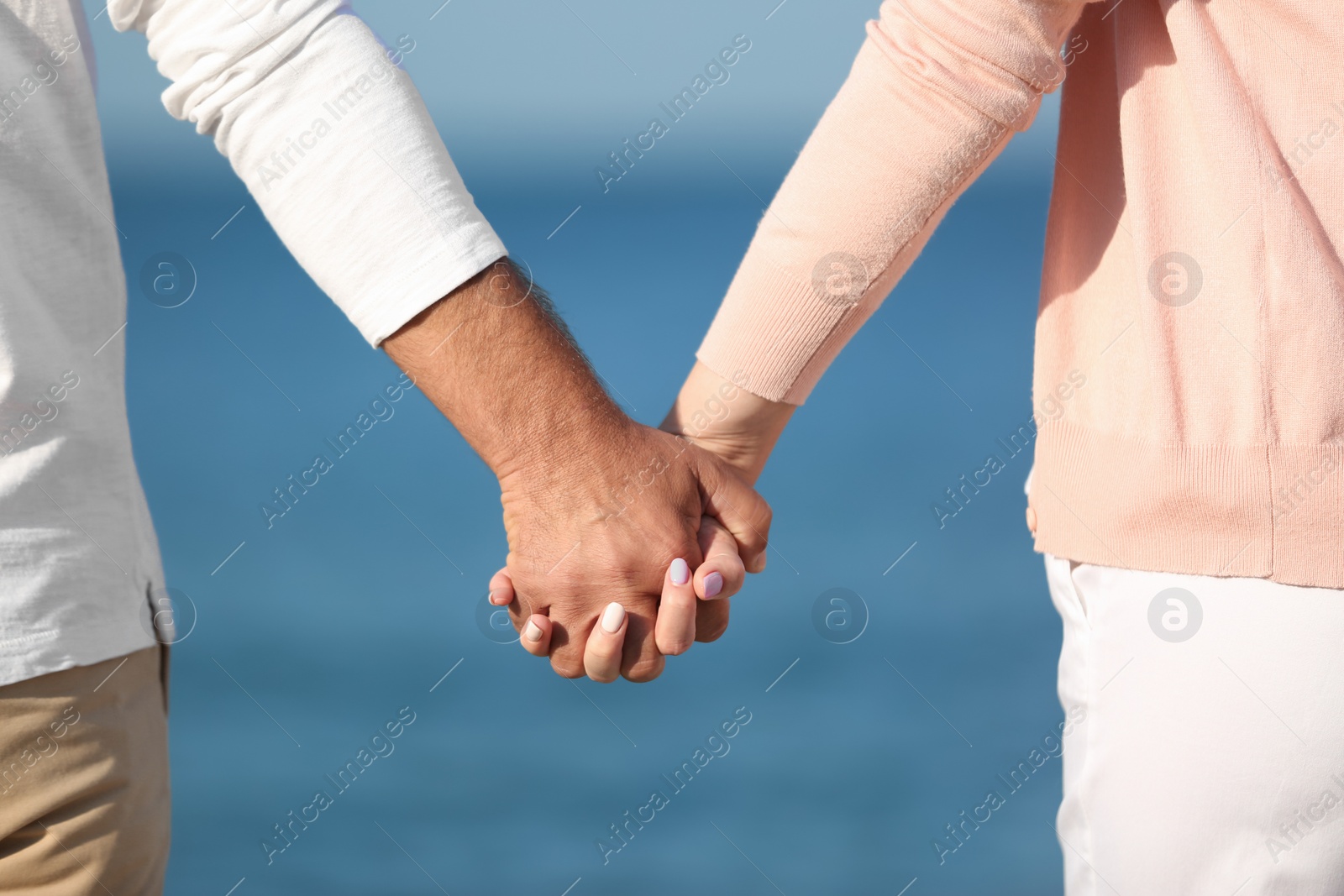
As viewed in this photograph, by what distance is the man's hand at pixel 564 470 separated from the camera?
A: 114 centimetres

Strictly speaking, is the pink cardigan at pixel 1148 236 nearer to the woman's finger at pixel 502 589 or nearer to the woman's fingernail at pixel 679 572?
→ the woman's fingernail at pixel 679 572

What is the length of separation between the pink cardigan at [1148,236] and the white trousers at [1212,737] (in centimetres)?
3

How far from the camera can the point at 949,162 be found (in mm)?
1071

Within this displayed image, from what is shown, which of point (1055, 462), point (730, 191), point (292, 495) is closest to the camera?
point (1055, 462)

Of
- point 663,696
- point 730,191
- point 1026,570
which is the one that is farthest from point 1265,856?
point 730,191

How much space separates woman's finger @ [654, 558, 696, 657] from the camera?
1340 millimetres

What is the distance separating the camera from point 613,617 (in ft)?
4.34

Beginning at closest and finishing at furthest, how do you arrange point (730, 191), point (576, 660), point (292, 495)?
point (576, 660) → point (292, 495) → point (730, 191)

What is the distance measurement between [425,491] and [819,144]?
4843mm

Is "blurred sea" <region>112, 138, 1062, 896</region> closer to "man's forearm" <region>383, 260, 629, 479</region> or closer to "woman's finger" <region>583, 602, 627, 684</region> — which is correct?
"woman's finger" <region>583, 602, 627, 684</region>

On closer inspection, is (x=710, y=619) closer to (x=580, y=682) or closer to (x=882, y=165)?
(x=882, y=165)

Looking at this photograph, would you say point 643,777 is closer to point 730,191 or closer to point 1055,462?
point 1055,462

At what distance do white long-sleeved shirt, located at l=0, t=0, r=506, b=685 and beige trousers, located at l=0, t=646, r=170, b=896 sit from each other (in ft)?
0.11

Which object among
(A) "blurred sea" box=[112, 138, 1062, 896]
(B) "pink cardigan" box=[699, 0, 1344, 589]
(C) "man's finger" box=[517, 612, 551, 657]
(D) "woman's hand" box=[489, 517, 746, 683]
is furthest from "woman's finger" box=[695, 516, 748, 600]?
(A) "blurred sea" box=[112, 138, 1062, 896]
